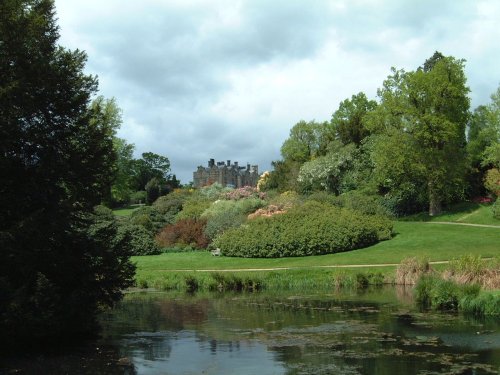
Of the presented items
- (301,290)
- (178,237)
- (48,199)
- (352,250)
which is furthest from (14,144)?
(178,237)

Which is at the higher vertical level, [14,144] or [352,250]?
[14,144]

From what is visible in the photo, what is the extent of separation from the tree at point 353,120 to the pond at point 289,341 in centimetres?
3671

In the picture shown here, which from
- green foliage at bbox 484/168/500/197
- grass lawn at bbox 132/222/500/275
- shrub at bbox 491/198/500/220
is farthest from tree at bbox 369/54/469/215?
grass lawn at bbox 132/222/500/275

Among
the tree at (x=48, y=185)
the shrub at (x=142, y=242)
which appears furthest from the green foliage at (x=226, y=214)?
the tree at (x=48, y=185)

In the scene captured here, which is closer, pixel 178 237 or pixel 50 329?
pixel 50 329

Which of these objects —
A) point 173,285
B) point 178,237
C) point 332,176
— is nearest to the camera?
point 173,285

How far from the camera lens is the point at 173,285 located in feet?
95.3

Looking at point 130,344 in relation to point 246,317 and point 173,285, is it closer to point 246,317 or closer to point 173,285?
point 246,317

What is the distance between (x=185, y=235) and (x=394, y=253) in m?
18.0

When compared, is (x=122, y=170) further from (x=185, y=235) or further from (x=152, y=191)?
(x=185, y=235)

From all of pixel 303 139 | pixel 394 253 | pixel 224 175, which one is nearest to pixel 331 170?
pixel 394 253

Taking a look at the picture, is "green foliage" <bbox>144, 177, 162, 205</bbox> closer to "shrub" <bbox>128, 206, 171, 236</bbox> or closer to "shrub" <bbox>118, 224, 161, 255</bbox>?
"shrub" <bbox>128, 206, 171, 236</bbox>

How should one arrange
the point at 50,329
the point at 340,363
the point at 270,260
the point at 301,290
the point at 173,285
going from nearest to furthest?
the point at 340,363
the point at 50,329
the point at 301,290
the point at 173,285
the point at 270,260

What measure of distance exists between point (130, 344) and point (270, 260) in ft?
67.7
